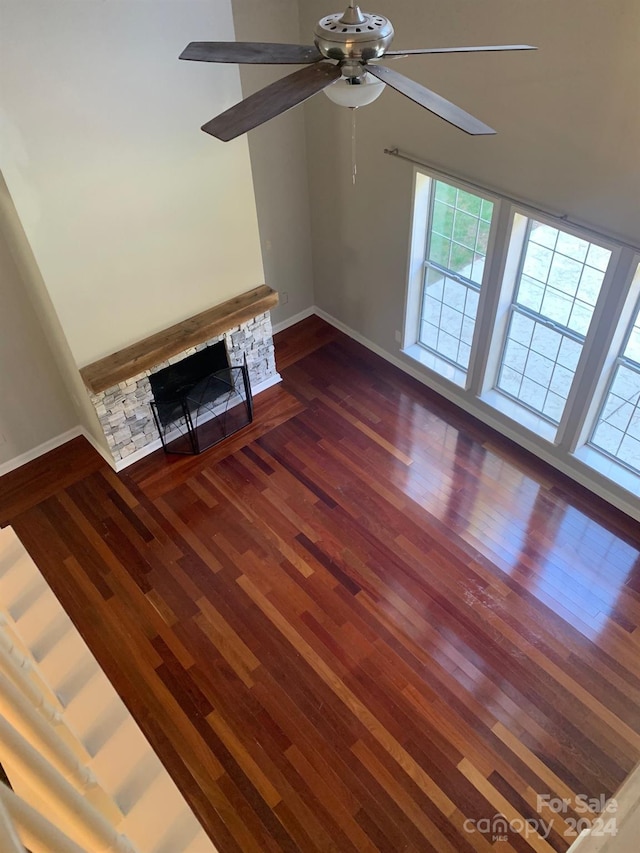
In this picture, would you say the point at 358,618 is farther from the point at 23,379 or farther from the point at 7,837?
the point at 7,837

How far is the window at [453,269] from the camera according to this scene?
5.38 m

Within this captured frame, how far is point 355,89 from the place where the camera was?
2.41m

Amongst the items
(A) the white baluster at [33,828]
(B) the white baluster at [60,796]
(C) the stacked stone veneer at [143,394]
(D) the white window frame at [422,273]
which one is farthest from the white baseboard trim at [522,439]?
(A) the white baluster at [33,828]

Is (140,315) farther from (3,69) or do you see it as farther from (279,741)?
(279,741)

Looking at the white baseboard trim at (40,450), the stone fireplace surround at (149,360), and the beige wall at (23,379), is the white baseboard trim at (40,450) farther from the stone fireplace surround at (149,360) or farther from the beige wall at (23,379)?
the stone fireplace surround at (149,360)

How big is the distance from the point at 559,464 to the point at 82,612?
13.3 ft

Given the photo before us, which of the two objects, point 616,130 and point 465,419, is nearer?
point 616,130

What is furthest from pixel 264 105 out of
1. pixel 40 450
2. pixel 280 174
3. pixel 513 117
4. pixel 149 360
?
pixel 40 450

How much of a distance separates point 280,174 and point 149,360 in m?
2.40

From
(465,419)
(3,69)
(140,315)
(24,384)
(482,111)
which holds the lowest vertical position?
(465,419)

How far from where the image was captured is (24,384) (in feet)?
18.1

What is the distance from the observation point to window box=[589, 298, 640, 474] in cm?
485

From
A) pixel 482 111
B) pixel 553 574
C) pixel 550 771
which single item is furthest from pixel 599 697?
pixel 482 111

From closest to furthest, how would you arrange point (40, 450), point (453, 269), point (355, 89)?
point (355, 89)
point (453, 269)
point (40, 450)
